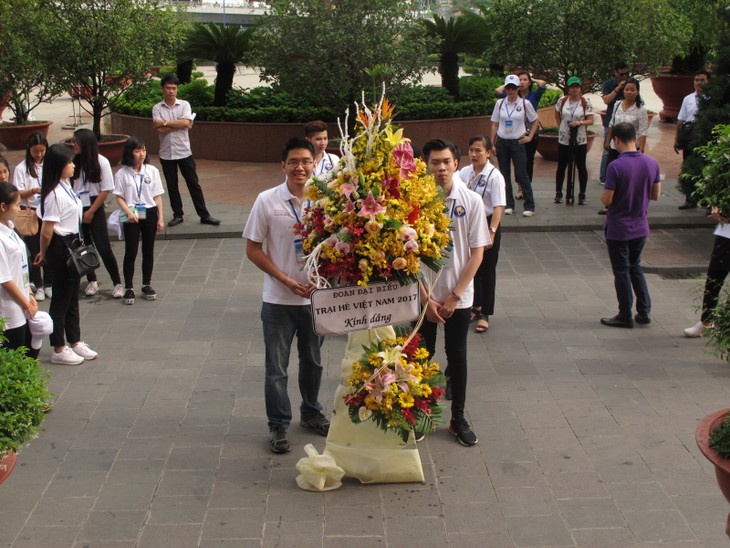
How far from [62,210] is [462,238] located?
11.5 ft

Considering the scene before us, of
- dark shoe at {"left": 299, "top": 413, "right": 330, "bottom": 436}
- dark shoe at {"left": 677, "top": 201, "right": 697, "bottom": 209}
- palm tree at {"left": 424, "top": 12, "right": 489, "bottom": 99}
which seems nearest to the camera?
dark shoe at {"left": 299, "top": 413, "right": 330, "bottom": 436}

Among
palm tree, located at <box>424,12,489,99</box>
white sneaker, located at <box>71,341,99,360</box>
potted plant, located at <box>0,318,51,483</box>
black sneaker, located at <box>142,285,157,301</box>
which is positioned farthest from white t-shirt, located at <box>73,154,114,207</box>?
palm tree, located at <box>424,12,489,99</box>

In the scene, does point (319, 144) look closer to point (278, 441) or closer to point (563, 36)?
point (278, 441)

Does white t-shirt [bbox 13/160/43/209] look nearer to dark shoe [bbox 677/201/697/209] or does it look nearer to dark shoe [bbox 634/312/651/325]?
dark shoe [bbox 634/312/651/325]

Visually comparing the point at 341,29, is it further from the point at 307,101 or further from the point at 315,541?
the point at 315,541

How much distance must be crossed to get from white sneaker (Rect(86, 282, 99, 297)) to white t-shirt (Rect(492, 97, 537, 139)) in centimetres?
557

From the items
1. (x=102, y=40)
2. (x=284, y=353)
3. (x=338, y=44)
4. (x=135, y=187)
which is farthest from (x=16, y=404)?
(x=338, y=44)

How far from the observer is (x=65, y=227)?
7.74m

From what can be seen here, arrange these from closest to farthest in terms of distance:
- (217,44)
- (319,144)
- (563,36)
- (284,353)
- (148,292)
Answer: (284,353), (319,144), (148,292), (563,36), (217,44)

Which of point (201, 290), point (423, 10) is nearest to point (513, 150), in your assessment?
point (201, 290)

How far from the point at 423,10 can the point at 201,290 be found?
9329mm

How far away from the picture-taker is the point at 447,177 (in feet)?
20.3

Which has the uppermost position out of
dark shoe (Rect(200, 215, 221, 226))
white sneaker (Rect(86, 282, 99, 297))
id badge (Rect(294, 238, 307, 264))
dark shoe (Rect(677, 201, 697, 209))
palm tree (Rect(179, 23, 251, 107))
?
palm tree (Rect(179, 23, 251, 107))

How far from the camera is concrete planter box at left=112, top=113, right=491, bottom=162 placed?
646 inches
